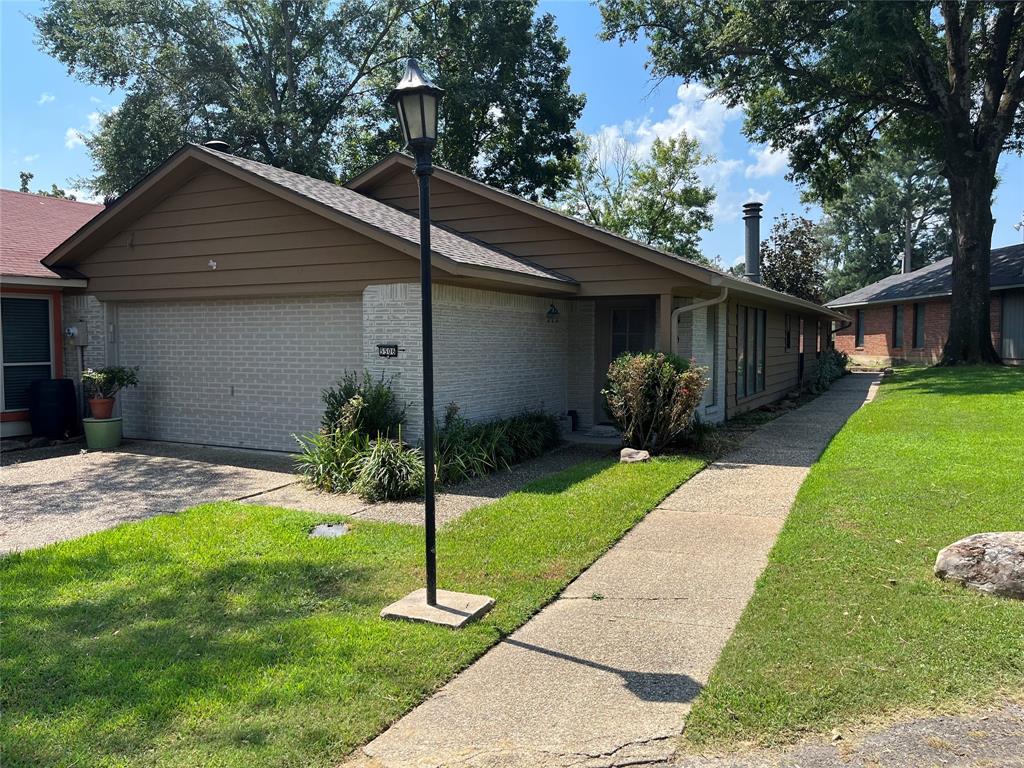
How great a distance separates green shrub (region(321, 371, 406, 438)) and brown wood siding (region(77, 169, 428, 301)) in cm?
128

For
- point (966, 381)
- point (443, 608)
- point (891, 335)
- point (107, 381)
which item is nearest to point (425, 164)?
point (443, 608)

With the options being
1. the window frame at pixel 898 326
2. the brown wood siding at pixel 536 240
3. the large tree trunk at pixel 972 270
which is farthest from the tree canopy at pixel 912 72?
the brown wood siding at pixel 536 240

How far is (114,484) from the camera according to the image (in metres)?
8.30

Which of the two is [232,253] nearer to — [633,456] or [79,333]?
[79,333]

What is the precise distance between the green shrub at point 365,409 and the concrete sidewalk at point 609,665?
3541 millimetres

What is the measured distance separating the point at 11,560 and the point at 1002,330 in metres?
29.1

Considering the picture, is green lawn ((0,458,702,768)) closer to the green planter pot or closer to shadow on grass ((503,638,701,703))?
shadow on grass ((503,638,701,703))

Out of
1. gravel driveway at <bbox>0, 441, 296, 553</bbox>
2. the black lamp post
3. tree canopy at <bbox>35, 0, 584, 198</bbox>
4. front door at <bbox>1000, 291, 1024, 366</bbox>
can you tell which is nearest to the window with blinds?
gravel driveway at <bbox>0, 441, 296, 553</bbox>

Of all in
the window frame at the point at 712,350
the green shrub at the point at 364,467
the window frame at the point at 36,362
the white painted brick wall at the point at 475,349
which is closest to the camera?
the green shrub at the point at 364,467

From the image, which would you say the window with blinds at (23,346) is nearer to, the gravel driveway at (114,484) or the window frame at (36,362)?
the window frame at (36,362)

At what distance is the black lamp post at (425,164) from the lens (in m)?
4.46

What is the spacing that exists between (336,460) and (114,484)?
257 centimetres

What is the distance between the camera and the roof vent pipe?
19.9 metres

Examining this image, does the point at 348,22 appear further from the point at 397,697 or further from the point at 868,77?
the point at 397,697
